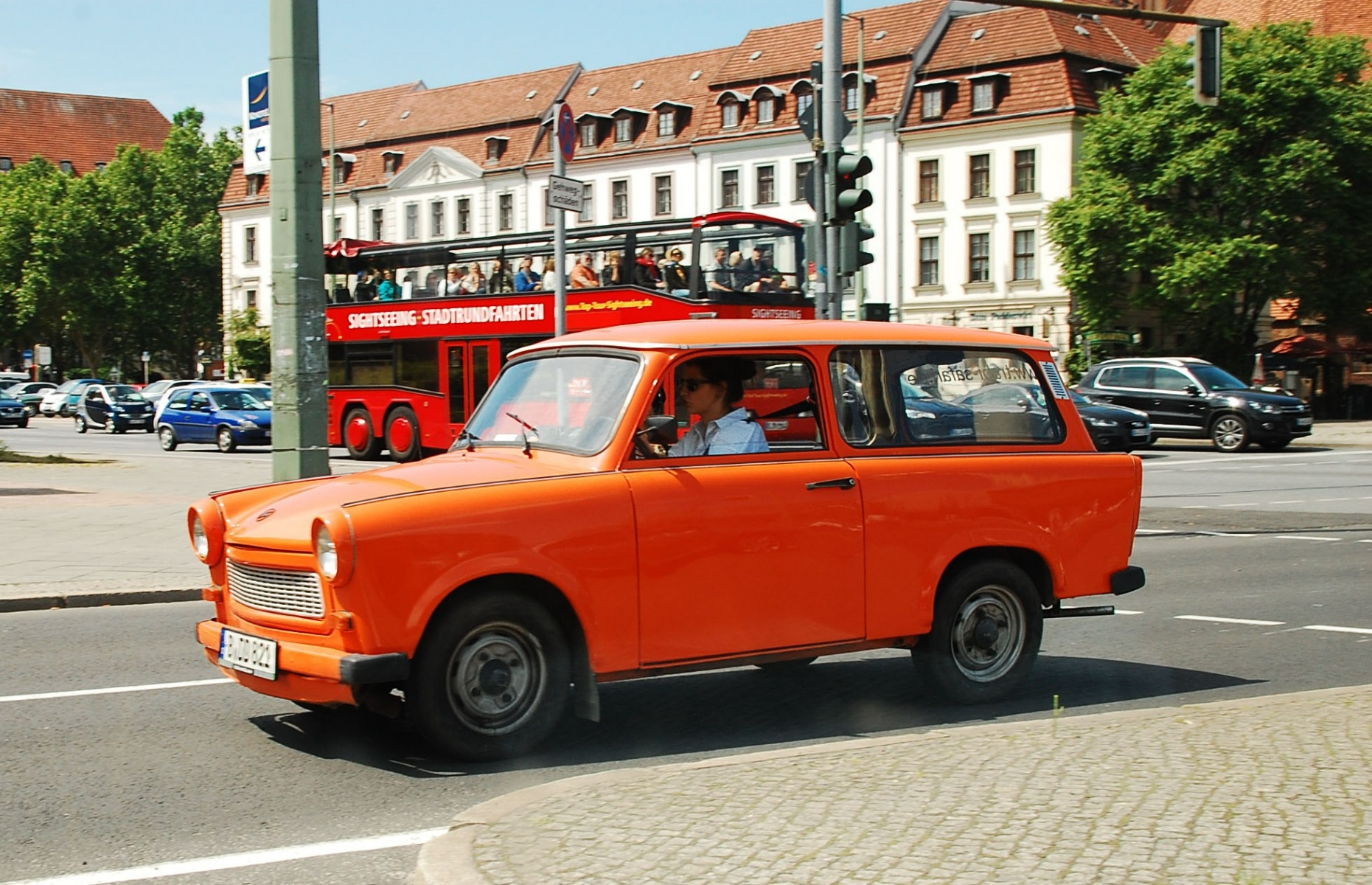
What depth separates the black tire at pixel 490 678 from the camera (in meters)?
6.03

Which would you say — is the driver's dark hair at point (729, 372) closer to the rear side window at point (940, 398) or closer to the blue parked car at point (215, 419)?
the rear side window at point (940, 398)

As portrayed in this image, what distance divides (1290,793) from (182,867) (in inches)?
139

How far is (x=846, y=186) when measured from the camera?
15.9 m

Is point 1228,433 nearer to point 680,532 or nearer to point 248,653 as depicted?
point 680,532

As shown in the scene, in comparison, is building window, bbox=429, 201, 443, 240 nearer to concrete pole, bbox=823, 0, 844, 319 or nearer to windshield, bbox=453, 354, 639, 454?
concrete pole, bbox=823, 0, 844, 319

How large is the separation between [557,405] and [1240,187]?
4815cm

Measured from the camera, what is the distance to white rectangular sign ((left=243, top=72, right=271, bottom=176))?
11.9 m

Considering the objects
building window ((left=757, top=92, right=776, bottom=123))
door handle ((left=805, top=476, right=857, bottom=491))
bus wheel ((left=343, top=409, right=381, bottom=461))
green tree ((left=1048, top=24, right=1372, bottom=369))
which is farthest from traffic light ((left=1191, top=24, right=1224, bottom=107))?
building window ((left=757, top=92, right=776, bottom=123))

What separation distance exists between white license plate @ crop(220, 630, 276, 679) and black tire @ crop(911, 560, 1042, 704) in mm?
2972

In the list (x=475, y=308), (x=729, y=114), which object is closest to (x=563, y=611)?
(x=475, y=308)

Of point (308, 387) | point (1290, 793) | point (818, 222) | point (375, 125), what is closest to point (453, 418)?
point (818, 222)

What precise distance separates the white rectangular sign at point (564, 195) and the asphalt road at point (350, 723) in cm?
725

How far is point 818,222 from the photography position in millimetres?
15914

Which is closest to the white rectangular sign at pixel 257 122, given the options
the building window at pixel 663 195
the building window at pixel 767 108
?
the building window at pixel 767 108
